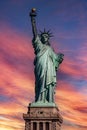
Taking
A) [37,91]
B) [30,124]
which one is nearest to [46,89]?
[37,91]

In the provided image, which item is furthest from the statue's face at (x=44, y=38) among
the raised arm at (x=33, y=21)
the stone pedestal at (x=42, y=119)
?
the stone pedestal at (x=42, y=119)

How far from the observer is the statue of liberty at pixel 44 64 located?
89.6 m

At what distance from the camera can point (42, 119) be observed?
282 ft

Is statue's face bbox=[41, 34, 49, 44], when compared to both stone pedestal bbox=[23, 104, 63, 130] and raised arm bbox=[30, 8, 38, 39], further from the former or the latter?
stone pedestal bbox=[23, 104, 63, 130]

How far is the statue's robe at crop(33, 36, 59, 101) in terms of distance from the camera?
90.0 metres

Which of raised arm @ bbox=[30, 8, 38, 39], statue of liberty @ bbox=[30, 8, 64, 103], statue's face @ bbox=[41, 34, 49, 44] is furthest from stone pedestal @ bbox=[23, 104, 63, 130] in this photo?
raised arm @ bbox=[30, 8, 38, 39]

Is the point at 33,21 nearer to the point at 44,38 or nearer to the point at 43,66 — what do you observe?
the point at 44,38

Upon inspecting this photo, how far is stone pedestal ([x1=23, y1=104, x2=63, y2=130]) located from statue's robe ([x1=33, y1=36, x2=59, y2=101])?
312cm

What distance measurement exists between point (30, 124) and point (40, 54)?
13.1 metres

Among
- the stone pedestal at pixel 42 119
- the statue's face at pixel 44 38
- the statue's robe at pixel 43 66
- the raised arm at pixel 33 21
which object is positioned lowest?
the stone pedestal at pixel 42 119

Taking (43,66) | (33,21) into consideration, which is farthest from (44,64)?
(33,21)

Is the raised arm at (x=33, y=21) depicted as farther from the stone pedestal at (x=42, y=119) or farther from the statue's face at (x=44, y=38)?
the stone pedestal at (x=42, y=119)

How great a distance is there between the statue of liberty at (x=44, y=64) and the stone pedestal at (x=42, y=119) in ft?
8.16

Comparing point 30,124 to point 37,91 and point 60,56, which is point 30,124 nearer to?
point 37,91
